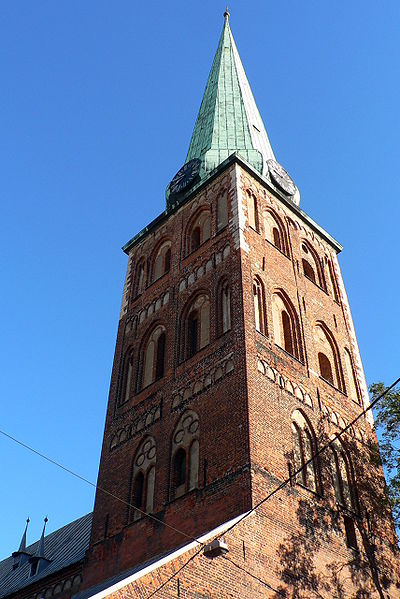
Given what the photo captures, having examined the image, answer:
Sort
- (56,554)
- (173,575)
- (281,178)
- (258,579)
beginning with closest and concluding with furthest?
1. (173,575)
2. (258,579)
3. (56,554)
4. (281,178)

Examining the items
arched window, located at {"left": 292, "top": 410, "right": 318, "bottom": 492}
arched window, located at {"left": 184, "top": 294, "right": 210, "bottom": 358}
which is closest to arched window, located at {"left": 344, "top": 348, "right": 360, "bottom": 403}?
arched window, located at {"left": 292, "top": 410, "right": 318, "bottom": 492}

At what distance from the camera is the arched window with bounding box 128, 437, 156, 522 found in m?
18.8

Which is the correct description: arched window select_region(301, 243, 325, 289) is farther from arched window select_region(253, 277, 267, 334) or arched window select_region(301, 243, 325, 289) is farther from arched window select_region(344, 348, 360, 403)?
arched window select_region(253, 277, 267, 334)

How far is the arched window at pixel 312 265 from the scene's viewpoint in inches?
1004

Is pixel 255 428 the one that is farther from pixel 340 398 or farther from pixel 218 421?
pixel 340 398

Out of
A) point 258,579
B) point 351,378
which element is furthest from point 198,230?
point 258,579

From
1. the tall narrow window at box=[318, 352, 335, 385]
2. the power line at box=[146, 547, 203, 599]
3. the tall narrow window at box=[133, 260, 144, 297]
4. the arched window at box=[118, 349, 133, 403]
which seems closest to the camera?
the power line at box=[146, 547, 203, 599]

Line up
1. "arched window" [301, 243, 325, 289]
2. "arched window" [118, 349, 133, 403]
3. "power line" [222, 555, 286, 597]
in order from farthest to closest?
"arched window" [301, 243, 325, 289] < "arched window" [118, 349, 133, 403] < "power line" [222, 555, 286, 597]

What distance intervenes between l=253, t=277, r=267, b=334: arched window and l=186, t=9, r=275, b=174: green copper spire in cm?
704

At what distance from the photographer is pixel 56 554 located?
26.8 metres

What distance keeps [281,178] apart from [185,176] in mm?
3755

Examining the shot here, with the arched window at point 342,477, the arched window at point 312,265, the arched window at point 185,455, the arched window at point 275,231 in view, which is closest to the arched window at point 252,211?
the arched window at point 275,231

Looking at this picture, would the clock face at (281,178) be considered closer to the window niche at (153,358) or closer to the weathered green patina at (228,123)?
the weathered green patina at (228,123)

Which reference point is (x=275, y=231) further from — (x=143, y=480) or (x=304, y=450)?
(x=143, y=480)
